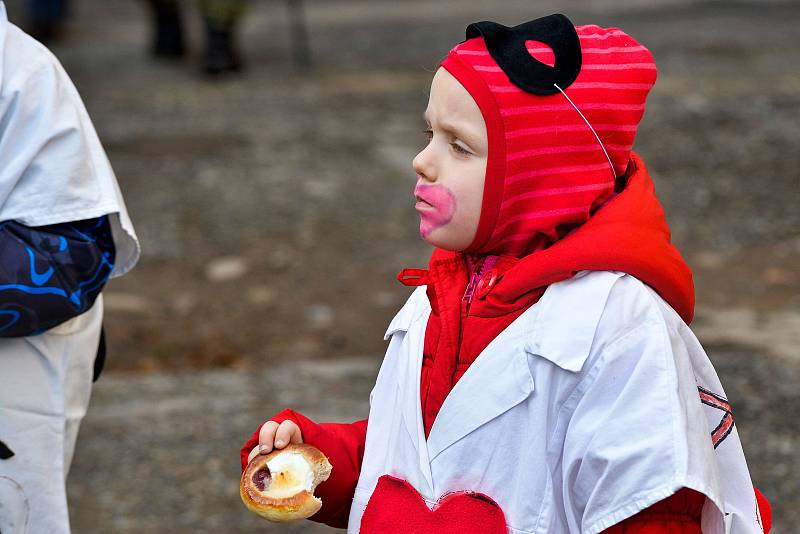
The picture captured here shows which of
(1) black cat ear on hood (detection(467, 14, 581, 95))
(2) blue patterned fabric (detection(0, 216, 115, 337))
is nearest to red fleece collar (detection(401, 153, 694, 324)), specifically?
(1) black cat ear on hood (detection(467, 14, 581, 95))

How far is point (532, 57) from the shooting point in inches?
67.4

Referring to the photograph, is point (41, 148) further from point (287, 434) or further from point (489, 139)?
point (489, 139)

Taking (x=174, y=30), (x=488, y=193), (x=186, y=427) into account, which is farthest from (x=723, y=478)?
(x=174, y=30)

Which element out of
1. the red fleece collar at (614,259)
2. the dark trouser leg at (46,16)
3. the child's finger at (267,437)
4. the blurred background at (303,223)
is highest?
the red fleece collar at (614,259)

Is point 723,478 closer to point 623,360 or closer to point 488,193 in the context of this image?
point 623,360

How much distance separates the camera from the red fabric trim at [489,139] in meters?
1.72

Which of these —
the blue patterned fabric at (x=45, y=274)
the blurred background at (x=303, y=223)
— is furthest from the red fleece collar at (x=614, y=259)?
the blurred background at (x=303, y=223)

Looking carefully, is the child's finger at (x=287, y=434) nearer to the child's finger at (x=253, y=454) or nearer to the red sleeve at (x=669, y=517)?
the child's finger at (x=253, y=454)

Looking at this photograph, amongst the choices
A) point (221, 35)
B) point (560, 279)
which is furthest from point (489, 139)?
point (221, 35)

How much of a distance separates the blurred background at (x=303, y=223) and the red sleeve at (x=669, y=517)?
227 centimetres

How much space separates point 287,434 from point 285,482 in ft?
0.30

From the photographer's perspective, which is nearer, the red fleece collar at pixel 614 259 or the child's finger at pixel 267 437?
the red fleece collar at pixel 614 259

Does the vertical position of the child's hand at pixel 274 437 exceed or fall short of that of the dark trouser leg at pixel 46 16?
it exceeds it

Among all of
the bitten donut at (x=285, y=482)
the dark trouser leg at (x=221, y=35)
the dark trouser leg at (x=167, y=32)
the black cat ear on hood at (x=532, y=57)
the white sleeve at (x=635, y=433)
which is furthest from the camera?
the dark trouser leg at (x=167, y=32)
